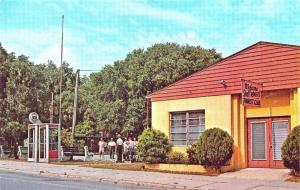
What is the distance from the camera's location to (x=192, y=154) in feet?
74.5

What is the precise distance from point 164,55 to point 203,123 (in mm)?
32602

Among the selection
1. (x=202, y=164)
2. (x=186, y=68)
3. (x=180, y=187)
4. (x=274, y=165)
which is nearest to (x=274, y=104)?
(x=274, y=165)

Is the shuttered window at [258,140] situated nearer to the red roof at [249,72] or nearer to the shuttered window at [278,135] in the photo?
the shuttered window at [278,135]

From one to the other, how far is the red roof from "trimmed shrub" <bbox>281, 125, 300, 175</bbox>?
98.1 inches

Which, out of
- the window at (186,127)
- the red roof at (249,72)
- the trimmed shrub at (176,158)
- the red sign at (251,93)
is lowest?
the trimmed shrub at (176,158)

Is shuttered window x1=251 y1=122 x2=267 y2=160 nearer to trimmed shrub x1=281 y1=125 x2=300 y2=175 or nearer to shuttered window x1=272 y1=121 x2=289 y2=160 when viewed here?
shuttered window x1=272 y1=121 x2=289 y2=160

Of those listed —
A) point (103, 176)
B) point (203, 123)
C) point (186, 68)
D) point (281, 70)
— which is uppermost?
point (186, 68)

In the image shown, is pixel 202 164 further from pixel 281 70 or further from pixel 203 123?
pixel 281 70

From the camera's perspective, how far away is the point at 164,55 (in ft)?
185

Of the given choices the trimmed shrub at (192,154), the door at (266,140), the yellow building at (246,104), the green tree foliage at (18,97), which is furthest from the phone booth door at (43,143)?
the door at (266,140)

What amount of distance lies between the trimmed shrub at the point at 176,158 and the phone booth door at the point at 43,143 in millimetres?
10864

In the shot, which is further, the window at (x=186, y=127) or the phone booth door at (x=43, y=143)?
the phone booth door at (x=43, y=143)

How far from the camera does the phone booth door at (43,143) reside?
105 ft

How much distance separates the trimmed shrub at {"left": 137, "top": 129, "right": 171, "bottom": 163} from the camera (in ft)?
78.0
